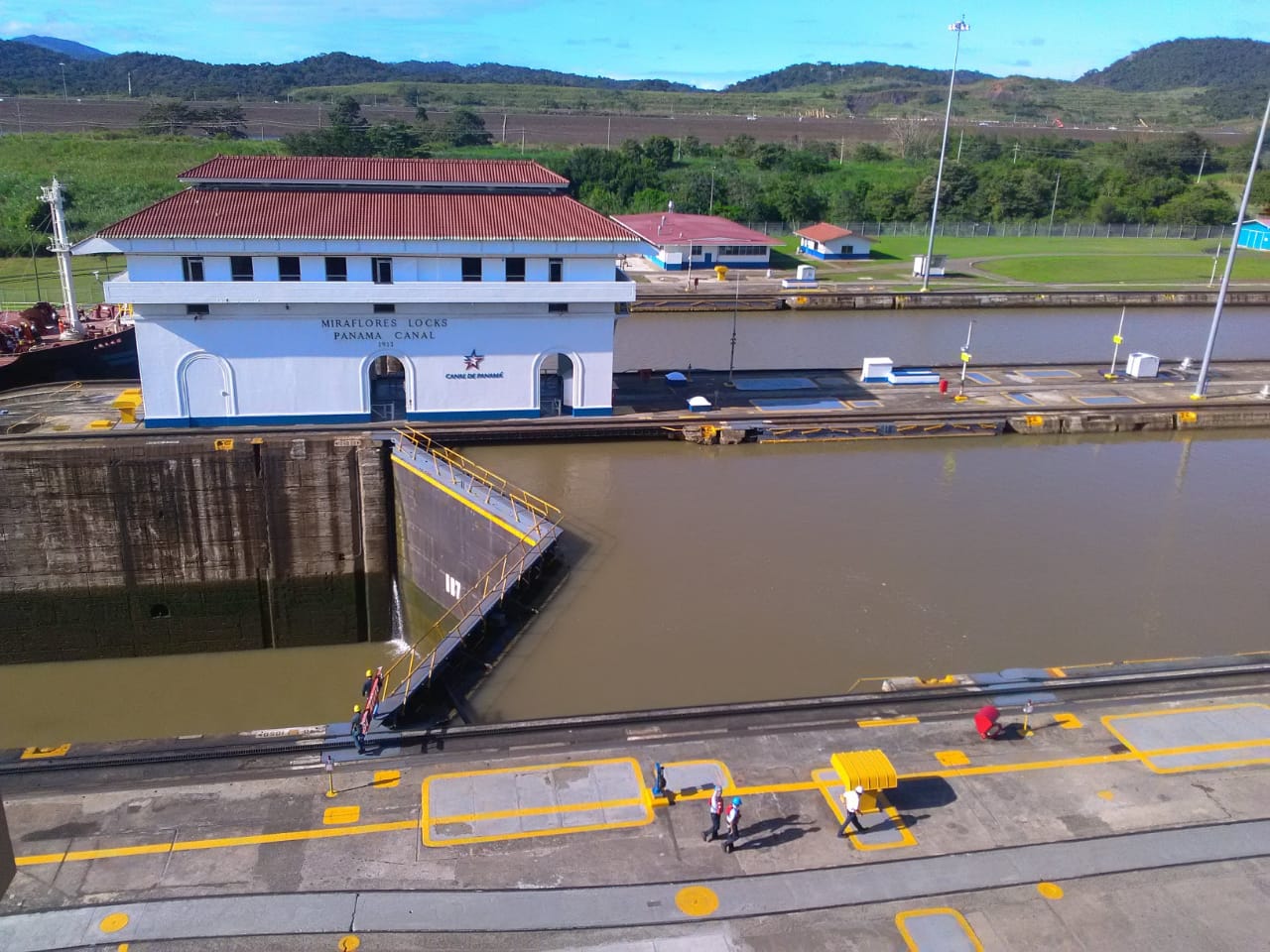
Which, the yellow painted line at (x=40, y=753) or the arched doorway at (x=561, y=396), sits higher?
the arched doorway at (x=561, y=396)

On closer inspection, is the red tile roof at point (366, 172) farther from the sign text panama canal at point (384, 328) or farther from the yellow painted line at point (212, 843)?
the yellow painted line at point (212, 843)

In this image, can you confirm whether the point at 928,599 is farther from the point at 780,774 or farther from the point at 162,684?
the point at 162,684

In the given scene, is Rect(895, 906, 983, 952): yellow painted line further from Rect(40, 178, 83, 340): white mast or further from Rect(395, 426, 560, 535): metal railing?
Rect(40, 178, 83, 340): white mast

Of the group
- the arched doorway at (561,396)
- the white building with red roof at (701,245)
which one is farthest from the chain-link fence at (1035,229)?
the arched doorway at (561,396)

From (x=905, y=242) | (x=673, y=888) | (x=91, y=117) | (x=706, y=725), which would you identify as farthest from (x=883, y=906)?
(x=91, y=117)

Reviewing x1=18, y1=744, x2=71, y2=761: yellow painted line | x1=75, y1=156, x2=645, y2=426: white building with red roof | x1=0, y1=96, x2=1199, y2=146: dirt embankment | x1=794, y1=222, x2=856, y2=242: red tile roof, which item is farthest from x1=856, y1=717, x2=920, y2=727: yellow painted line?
x1=0, y1=96, x2=1199, y2=146: dirt embankment

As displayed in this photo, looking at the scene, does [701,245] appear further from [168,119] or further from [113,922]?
[168,119]

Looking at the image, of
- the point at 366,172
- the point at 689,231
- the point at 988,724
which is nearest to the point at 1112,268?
the point at 689,231
